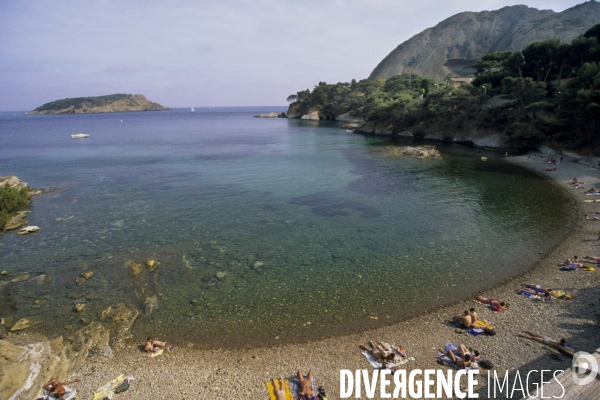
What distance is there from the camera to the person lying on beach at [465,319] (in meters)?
13.3

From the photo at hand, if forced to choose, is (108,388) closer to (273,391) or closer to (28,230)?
(273,391)

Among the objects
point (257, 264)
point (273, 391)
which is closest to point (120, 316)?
point (257, 264)

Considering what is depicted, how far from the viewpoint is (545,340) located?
1213cm

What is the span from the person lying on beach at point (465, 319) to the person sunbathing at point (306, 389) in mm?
6743

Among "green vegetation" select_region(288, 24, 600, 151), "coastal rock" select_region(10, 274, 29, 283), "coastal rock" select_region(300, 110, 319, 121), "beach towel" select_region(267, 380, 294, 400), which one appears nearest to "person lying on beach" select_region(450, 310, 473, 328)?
"beach towel" select_region(267, 380, 294, 400)

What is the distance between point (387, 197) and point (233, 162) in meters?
26.2

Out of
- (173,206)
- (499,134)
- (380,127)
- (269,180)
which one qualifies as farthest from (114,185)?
(380,127)

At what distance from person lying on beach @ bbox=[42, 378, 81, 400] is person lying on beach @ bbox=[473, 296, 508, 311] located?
16.2 m

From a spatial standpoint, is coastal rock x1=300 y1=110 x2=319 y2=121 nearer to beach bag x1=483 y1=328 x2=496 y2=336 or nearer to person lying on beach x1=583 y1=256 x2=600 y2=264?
person lying on beach x1=583 y1=256 x2=600 y2=264

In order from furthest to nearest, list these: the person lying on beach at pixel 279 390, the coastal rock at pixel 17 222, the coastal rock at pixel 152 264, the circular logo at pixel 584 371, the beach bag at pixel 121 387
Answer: the coastal rock at pixel 17 222 < the coastal rock at pixel 152 264 < the beach bag at pixel 121 387 < the person lying on beach at pixel 279 390 < the circular logo at pixel 584 371

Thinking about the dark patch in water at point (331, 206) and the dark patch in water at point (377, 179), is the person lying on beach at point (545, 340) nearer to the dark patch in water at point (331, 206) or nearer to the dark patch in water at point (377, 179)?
the dark patch in water at point (331, 206)

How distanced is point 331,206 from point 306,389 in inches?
772

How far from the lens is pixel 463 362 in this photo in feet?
36.4

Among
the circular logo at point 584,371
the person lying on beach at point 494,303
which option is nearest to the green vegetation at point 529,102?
the person lying on beach at point 494,303
